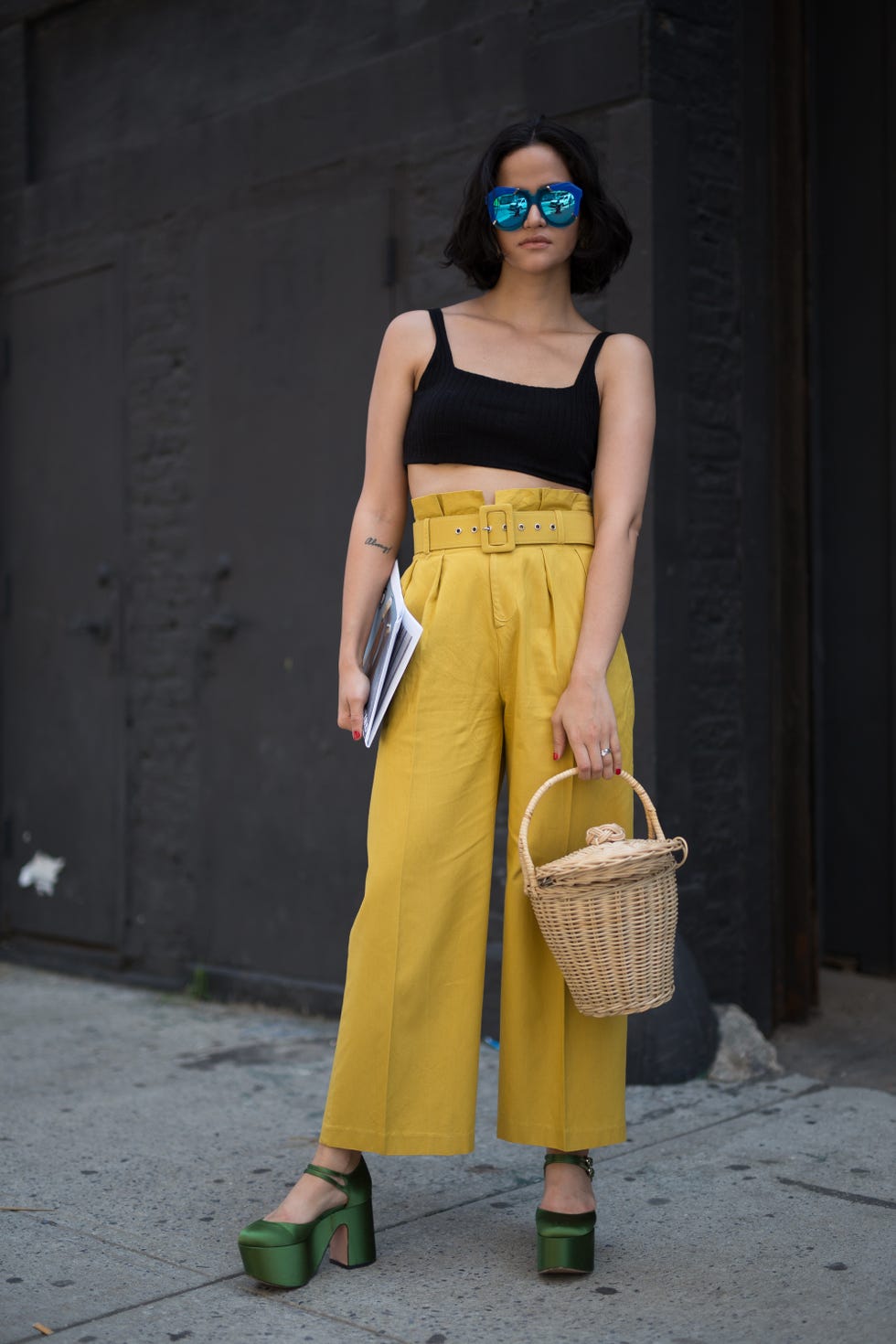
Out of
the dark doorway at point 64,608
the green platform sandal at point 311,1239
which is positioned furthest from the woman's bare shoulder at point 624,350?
the dark doorway at point 64,608

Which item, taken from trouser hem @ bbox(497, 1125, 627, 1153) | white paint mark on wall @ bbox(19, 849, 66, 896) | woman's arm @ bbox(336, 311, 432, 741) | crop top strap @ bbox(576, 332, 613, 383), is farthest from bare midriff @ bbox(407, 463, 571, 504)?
white paint mark on wall @ bbox(19, 849, 66, 896)

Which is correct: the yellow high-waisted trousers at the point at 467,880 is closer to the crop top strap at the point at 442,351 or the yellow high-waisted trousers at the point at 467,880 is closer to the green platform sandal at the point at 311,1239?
the green platform sandal at the point at 311,1239

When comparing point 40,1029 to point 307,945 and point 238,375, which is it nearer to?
point 307,945

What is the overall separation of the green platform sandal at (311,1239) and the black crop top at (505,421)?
1.33m

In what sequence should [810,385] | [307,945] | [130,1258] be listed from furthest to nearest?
[307,945] → [810,385] → [130,1258]

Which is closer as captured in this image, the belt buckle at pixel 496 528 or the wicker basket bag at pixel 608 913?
the wicker basket bag at pixel 608 913

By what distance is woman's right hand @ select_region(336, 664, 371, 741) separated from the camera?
2.85 metres

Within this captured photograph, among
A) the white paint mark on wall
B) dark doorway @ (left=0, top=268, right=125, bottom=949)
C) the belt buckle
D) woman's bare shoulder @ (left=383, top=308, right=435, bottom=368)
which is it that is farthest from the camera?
the white paint mark on wall

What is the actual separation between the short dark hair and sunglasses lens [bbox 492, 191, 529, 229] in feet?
0.21

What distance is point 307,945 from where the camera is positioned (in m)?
5.10

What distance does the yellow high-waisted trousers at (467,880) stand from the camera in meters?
2.77

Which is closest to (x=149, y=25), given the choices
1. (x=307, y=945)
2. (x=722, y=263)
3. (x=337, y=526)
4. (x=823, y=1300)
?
(x=337, y=526)

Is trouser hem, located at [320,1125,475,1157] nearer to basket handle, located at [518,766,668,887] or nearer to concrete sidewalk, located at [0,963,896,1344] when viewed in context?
concrete sidewalk, located at [0,963,896,1344]

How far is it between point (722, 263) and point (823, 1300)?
2.86 m
